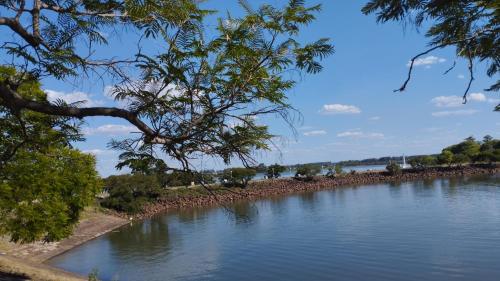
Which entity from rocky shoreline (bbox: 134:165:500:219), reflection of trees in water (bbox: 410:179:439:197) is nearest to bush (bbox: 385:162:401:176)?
rocky shoreline (bbox: 134:165:500:219)

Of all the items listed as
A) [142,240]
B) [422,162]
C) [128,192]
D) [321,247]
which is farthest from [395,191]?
[321,247]

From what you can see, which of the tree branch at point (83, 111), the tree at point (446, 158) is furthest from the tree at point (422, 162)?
the tree branch at point (83, 111)

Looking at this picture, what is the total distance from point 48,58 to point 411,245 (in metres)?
21.9

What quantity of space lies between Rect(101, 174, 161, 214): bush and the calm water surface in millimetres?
10930

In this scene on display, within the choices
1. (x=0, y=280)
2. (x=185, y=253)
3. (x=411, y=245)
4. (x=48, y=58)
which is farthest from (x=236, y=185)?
(x=48, y=58)

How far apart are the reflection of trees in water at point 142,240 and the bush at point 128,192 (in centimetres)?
741

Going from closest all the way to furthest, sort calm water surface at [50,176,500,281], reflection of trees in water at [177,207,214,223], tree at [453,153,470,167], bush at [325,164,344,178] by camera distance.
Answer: calm water surface at [50,176,500,281], reflection of trees in water at [177,207,214,223], bush at [325,164,344,178], tree at [453,153,470,167]

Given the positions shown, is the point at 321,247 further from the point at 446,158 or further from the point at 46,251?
the point at 446,158

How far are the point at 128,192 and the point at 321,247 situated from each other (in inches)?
1312

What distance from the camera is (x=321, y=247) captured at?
24.8 m

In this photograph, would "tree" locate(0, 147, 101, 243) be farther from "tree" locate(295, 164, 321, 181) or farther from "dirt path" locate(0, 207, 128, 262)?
"tree" locate(295, 164, 321, 181)

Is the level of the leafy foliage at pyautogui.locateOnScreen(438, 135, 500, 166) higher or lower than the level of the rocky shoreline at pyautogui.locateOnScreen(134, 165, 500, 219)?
higher

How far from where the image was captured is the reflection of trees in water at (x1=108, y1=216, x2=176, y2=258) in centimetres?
2938

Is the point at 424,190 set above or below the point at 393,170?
below
